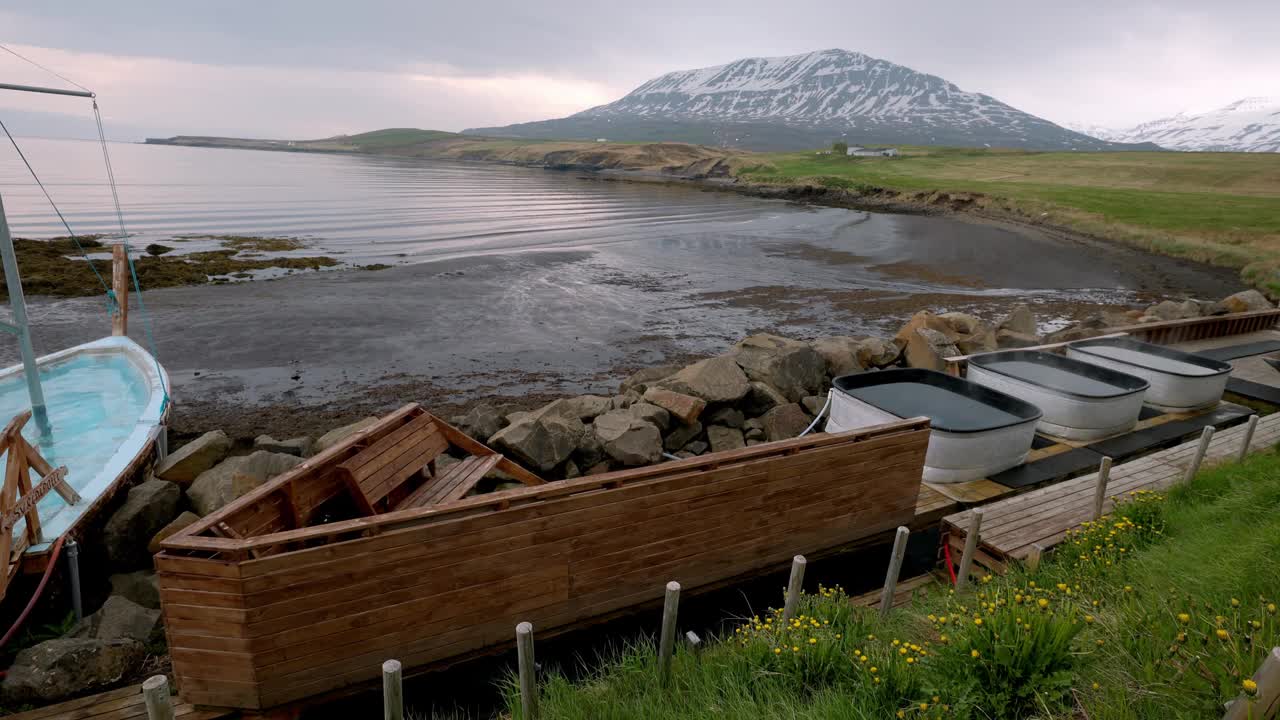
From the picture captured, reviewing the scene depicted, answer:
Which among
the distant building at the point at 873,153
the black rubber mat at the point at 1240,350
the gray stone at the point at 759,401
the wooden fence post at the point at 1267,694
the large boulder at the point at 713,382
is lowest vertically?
the gray stone at the point at 759,401

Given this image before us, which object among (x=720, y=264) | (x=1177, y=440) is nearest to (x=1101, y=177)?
(x=720, y=264)

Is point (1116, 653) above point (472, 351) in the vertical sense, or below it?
above

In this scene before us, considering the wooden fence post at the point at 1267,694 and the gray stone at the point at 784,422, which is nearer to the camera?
the wooden fence post at the point at 1267,694

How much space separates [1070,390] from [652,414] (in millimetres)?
8248

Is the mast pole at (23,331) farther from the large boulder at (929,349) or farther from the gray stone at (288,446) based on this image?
the large boulder at (929,349)

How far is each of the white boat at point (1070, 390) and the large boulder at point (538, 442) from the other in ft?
25.5

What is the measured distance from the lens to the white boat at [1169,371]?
13711 mm

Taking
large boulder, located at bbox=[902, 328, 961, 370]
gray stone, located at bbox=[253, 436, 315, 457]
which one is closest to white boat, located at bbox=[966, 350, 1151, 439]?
large boulder, located at bbox=[902, 328, 961, 370]

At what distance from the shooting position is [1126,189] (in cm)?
7688

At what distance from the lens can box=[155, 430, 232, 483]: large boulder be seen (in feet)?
35.2

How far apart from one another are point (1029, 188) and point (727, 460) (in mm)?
85604

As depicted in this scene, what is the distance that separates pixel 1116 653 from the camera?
4.76 meters

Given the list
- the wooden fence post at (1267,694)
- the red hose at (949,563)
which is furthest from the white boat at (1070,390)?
the wooden fence post at (1267,694)

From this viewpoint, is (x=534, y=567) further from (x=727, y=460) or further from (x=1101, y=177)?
(x=1101, y=177)
